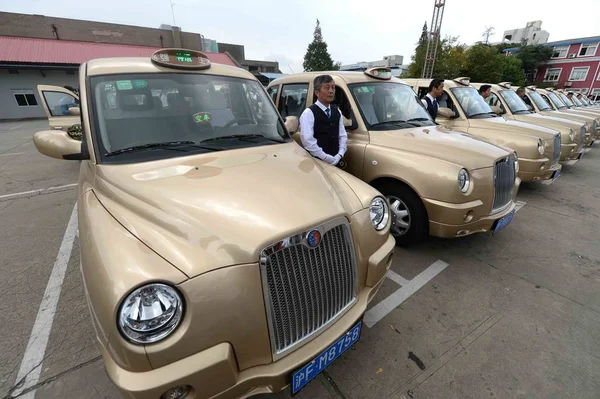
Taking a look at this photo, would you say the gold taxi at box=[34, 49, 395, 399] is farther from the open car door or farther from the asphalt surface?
the open car door

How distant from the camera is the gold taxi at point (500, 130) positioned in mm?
5023

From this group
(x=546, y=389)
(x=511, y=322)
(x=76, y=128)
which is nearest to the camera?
(x=546, y=389)

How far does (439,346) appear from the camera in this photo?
229 centimetres

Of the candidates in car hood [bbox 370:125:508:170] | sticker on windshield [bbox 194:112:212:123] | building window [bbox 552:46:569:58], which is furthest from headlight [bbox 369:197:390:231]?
building window [bbox 552:46:569:58]

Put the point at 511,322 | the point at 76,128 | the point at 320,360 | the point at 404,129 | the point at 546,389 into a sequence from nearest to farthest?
the point at 320,360
the point at 546,389
the point at 511,322
the point at 404,129
the point at 76,128

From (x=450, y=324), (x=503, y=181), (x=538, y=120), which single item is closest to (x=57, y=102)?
(x=450, y=324)

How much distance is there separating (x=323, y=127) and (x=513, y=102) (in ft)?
22.3

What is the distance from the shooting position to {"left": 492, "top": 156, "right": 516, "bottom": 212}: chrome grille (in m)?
3.20

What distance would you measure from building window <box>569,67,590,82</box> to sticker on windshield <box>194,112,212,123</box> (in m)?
63.2

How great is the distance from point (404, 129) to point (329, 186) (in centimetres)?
238

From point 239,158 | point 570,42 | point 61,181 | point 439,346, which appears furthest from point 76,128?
point 570,42

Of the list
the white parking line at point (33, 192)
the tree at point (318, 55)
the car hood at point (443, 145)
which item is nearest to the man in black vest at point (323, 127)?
the car hood at point (443, 145)

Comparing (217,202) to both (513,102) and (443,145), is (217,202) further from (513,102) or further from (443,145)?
(513,102)

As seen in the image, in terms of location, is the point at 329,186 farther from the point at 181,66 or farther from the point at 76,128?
the point at 76,128
